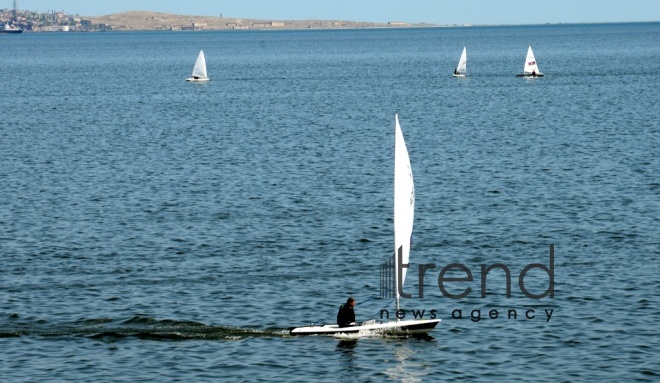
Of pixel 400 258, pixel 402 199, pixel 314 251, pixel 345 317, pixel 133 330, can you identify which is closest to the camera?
pixel 402 199

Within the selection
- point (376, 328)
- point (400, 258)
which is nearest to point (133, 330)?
point (376, 328)

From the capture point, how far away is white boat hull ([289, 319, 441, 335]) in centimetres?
4694

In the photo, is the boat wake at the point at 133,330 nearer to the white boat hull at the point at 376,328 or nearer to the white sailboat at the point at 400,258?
the white boat hull at the point at 376,328

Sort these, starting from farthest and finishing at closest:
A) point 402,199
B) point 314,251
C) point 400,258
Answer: point 314,251
point 400,258
point 402,199

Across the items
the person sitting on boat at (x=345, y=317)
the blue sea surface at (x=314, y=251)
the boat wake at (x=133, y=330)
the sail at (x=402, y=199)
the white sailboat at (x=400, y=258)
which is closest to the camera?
the blue sea surface at (x=314, y=251)

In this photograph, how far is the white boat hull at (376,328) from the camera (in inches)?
1848

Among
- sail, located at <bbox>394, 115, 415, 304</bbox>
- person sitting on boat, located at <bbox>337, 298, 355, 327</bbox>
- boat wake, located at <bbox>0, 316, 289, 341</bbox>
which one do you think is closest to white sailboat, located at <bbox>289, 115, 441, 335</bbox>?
sail, located at <bbox>394, 115, 415, 304</bbox>

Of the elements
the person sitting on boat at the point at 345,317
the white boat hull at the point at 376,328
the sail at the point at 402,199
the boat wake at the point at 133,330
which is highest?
the sail at the point at 402,199

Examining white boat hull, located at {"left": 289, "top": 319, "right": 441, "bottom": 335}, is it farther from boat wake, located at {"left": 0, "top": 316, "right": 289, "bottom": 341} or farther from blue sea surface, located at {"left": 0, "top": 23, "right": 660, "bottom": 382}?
boat wake, located at {"left": 0, "top": 316, "right": 289, "bottom": 341}

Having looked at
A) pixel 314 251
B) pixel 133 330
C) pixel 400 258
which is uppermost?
pixel 400 258

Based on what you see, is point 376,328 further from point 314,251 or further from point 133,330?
point 314,251

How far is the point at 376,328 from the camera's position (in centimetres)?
4706

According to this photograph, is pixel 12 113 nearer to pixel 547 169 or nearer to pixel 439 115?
pixel 439 115

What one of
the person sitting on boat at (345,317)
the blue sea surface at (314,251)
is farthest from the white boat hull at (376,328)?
the blue sea surface at (314,251)
